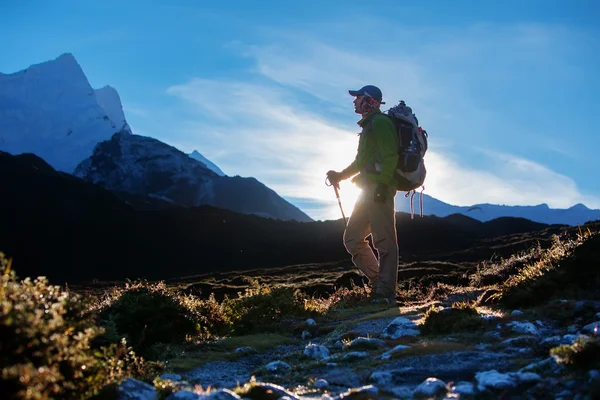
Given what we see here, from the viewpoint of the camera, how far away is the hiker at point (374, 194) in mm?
7988

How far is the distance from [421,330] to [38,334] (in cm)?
364

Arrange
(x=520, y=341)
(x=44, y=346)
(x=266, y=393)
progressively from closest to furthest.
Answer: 1. (x=44, y=346)
2. (x=266, y=393)
3. (x=520, y=341)

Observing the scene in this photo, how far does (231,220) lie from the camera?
69.2 m

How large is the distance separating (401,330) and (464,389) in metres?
2.20

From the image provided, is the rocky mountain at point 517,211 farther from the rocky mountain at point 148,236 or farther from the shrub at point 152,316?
the shrub at point 152,316

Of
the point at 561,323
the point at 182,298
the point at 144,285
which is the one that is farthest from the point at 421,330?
the point at 144,285

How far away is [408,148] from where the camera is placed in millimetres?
8125

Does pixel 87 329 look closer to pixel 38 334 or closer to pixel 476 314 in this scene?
pixel 38 334

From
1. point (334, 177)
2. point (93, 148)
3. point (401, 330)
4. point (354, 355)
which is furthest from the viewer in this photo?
point (93, 148)

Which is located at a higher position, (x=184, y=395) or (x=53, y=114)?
(x=53, y=114)

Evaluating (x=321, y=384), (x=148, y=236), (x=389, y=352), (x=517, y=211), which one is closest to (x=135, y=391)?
(x=321, y=384)

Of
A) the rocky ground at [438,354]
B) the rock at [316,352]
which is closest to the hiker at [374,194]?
the rocky ground at [438,354]

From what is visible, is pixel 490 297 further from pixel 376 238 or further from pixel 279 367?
pixel 279 367

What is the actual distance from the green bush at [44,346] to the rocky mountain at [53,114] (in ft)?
543
